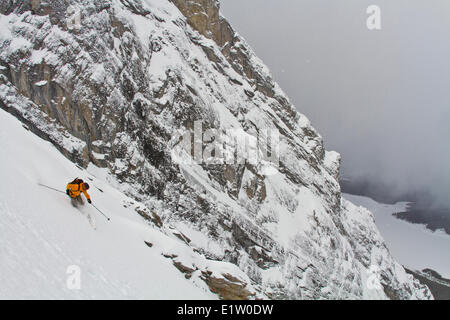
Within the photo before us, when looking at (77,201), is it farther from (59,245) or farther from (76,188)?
(59,245)

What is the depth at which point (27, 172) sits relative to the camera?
13086mm

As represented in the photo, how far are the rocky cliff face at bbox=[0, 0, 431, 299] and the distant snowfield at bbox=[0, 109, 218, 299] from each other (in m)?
3.43

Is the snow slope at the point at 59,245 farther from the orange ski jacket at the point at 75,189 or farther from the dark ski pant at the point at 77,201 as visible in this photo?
the orange ski jacket at the point at 75,189

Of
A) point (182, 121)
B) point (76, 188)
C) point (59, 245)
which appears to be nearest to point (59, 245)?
point (59, 245)

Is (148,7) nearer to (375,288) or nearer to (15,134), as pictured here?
(15,134)

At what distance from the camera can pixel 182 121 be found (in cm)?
5025

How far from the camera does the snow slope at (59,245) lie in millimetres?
8039

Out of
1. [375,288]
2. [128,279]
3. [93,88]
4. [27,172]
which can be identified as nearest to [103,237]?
[128,279]

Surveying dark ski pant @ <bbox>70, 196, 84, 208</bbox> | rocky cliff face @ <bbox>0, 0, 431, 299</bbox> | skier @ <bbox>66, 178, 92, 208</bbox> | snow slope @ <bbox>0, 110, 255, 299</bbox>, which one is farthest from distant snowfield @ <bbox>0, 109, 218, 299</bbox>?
rocky cliff face @ <bbox>0, 0, 431, 299</bbox>

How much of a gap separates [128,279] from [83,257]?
5.89ft

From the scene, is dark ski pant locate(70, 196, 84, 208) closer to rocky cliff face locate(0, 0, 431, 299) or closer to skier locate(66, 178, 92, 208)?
skier locate(66, 178, 92, 208)

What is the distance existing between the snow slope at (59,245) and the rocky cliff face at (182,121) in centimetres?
359

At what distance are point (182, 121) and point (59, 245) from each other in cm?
4123

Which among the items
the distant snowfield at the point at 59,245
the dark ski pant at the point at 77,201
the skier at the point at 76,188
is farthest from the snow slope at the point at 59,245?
the skier at the point at 76,188
